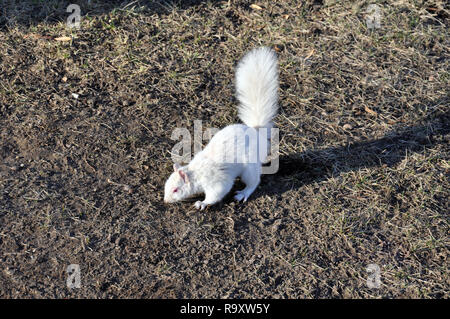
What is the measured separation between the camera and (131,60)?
5238 mm

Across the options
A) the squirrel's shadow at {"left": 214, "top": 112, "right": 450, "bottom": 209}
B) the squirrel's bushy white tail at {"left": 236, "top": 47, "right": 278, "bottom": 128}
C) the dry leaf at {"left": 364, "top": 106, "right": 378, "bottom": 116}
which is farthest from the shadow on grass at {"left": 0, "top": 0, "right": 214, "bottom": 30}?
the squirrel's shadow at {"left": 214, "top": 112, "right": 450, "bottom": 209}

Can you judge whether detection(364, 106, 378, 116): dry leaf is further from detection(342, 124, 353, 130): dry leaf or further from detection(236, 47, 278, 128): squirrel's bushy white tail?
detection(236, 47, 278, 128): squirrel's bushy white tail

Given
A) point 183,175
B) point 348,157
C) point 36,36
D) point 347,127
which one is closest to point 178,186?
point 183,175

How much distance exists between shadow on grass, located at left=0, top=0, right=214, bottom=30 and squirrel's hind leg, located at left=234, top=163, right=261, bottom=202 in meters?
2.40

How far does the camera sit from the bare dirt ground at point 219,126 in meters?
3.73

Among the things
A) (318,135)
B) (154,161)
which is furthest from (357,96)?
(154,161)

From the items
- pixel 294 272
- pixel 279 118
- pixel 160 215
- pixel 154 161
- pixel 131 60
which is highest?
pixel 131 60

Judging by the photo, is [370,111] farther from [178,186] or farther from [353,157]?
[178,186]

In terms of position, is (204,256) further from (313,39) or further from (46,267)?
(313,39)

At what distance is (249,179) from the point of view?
409cm

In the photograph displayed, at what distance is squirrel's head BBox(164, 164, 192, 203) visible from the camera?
3.93 meters

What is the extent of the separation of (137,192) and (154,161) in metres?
0.35

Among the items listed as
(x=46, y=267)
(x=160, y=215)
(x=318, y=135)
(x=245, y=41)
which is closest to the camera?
(x=46, y=267)

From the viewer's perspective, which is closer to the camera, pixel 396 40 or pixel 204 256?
pixel 204 256
